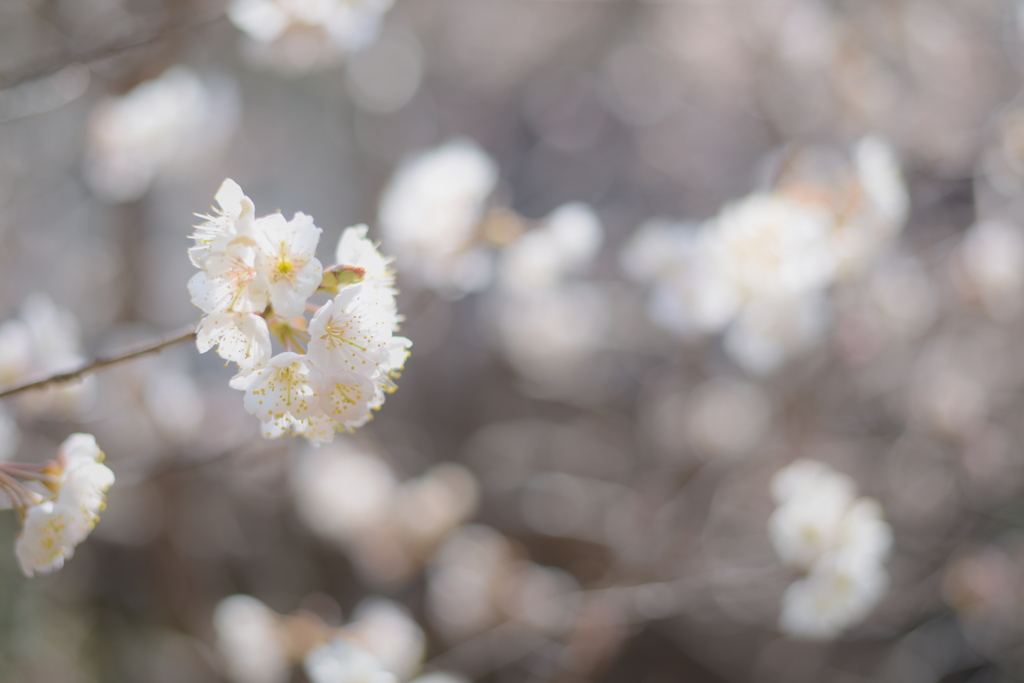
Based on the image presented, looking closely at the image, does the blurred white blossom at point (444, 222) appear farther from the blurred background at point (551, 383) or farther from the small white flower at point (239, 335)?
the small white flower at point (239, 335)

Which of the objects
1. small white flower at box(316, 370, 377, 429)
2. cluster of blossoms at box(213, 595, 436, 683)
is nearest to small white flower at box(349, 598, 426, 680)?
cluster of blossoms at box(213, 595, 436, 683)

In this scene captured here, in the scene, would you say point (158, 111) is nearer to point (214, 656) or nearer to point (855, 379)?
point (214, 656)

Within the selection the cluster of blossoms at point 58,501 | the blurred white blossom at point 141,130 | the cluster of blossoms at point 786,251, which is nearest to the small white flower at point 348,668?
the cluster of blossoms at point 58,501

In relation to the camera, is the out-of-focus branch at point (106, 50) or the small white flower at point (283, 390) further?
the out-of-focus branch at point (106, 50)

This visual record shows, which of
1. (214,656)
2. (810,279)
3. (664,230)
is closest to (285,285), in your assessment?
(810,279)

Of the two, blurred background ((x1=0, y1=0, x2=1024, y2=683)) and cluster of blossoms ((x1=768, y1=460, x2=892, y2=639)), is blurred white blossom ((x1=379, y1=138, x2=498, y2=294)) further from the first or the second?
cluster of blossoms ((x1=768, y1=460, x2=892, y2=639))

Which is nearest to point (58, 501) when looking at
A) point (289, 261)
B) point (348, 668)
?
point (289, 261)
